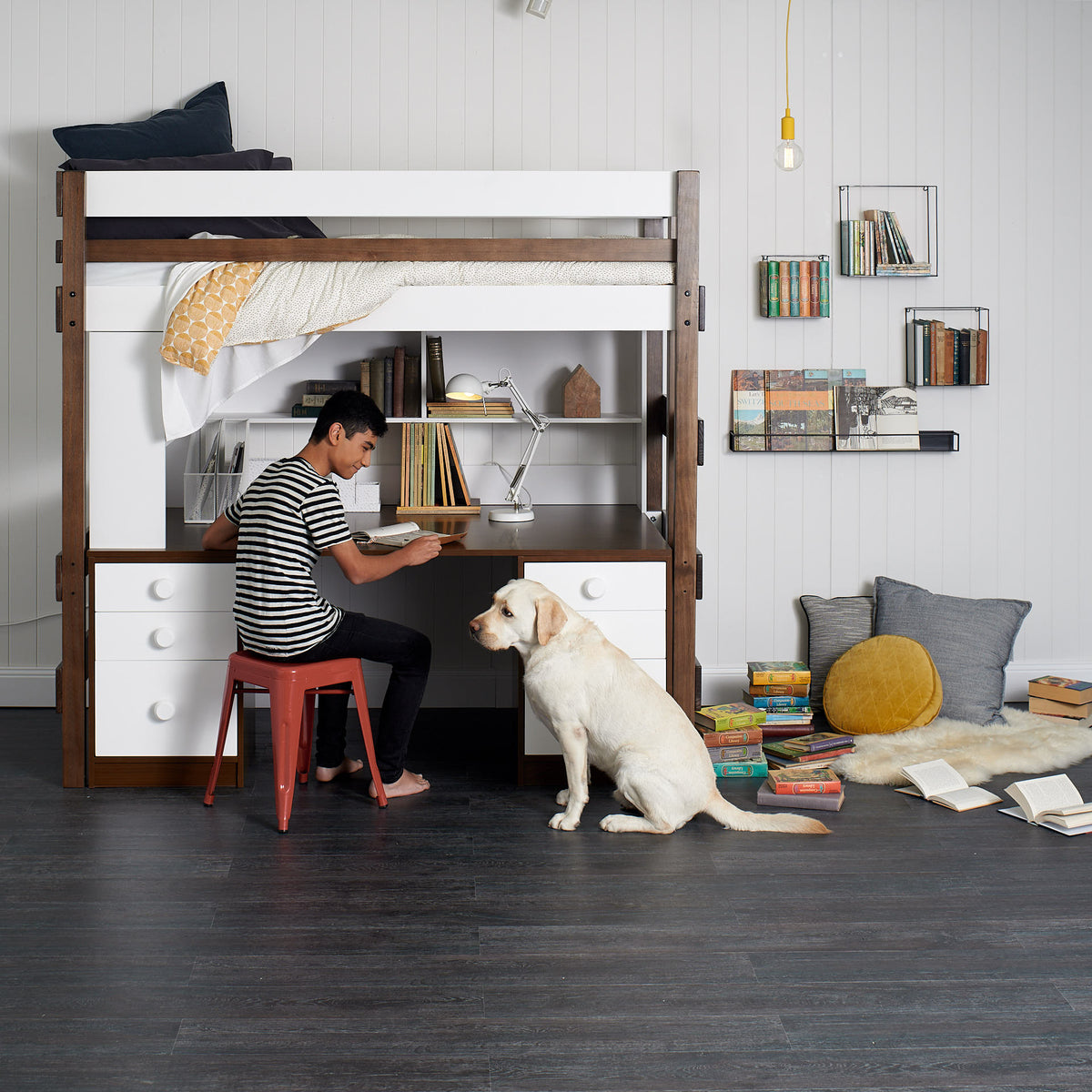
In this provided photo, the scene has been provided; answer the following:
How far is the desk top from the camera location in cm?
325

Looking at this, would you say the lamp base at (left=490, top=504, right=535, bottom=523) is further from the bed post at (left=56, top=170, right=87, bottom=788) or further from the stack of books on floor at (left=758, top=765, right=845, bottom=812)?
the bed post at (left=56, top=170, right=87, bottom=788)

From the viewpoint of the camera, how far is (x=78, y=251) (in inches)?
125

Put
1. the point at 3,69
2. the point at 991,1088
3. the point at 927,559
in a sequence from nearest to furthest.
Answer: the point at 991,1088 < the point at 3,69 < the point at 927,559

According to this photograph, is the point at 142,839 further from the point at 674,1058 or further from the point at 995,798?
the point at 995,798

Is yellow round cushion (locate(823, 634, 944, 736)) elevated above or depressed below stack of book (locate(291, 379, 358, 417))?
below

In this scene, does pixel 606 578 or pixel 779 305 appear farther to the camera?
pixel 779 305

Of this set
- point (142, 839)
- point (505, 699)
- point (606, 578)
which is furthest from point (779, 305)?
point (142, 839)

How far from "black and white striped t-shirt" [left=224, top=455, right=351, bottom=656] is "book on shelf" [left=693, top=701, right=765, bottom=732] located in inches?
50.7

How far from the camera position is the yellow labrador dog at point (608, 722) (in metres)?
2.90

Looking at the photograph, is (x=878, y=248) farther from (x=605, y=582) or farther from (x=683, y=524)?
(x=605, y=582)

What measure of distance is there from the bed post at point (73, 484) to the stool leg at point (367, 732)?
866mm

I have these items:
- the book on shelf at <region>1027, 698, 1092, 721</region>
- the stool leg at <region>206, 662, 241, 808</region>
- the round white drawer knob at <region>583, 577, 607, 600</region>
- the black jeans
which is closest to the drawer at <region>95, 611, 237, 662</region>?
the stool leg at <region>206, 662, 241, 808</region>

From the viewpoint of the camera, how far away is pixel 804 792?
3197 millimetres

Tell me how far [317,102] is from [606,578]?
2.13 metres
